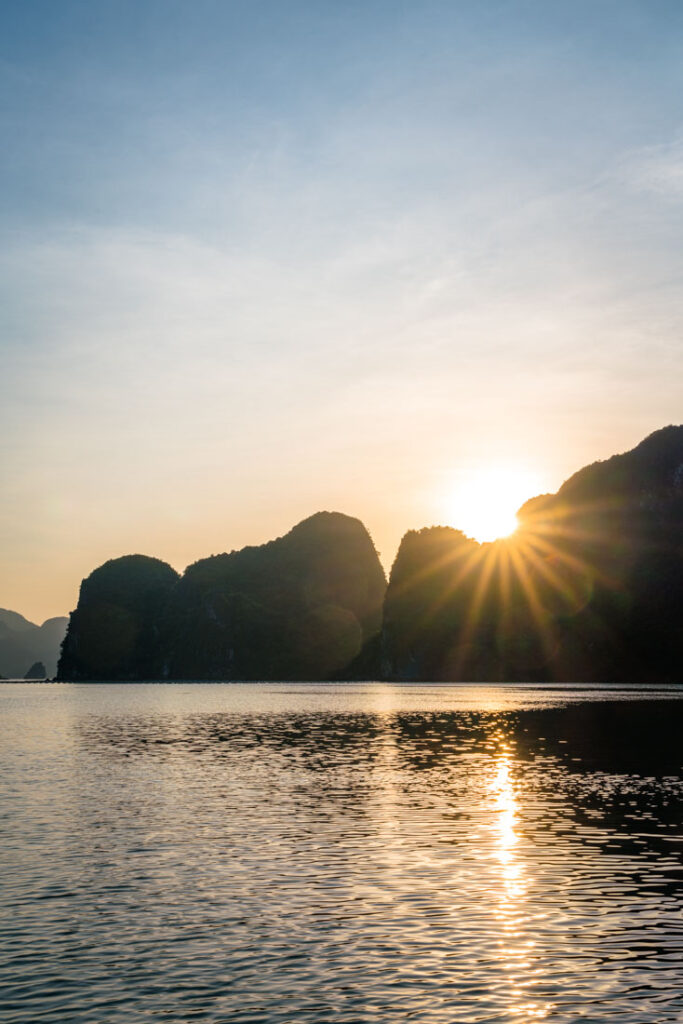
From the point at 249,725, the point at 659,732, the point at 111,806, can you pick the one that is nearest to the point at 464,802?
the point at 111,806

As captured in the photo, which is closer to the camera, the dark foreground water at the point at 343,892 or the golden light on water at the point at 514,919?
the golden light on water at the point at 514,919

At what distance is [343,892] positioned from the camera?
29.2 m

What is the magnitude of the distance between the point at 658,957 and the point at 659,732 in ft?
231

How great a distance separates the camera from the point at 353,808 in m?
46.4

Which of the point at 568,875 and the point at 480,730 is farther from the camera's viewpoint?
the point at 480,730

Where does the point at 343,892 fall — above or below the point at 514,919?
above

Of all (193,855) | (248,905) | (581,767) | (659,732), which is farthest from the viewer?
(659,732)

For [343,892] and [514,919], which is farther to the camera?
[343,892]

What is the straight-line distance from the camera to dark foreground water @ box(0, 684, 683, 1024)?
1992 cm

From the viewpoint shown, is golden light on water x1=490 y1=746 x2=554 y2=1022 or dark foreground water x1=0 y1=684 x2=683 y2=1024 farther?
dark foreground water x1=0 y1=684 x2=683 y2=1024

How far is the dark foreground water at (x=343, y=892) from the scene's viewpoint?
1992cm

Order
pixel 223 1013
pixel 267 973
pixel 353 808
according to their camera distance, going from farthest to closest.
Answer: pixel 353 808 → pixel 267 973 → pixel 223 1013

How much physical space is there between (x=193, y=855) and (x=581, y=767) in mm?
35070

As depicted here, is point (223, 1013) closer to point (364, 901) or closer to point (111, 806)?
point (364, 901)
